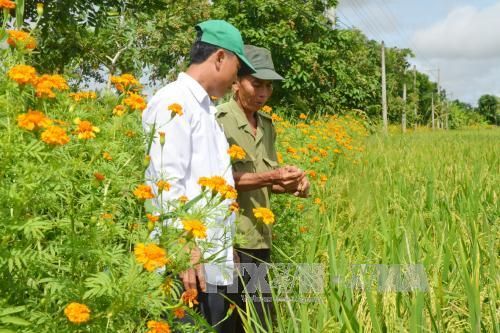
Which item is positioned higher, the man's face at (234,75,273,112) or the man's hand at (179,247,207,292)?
the man's face at (234,75,273,112)

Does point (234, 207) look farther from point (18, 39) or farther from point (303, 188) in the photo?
point (303, 188)

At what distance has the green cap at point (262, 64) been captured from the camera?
2271 mm

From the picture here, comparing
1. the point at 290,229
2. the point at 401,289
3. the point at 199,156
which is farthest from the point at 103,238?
the point at 290,229

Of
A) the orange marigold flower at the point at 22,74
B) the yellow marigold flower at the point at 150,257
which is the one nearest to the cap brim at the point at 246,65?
the orange marigold flower at the point at 22,74

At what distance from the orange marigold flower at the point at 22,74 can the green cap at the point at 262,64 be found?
1.21 metres

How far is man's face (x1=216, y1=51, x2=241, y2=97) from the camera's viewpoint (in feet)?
6.04

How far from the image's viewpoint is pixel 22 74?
114 cm

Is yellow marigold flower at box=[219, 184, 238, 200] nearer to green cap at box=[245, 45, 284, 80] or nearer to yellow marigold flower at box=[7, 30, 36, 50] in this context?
yellow marigold flower at box=[7, 30, 36, 50]

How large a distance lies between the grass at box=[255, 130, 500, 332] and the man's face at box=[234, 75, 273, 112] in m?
0.65

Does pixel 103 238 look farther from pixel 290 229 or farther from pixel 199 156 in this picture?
pixel 290 229

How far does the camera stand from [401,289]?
1.78m

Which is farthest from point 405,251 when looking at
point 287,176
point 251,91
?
point 251,91

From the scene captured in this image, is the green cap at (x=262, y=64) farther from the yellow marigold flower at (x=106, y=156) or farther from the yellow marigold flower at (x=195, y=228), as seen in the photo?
the yellow marigold flower at (x=195, y=228)

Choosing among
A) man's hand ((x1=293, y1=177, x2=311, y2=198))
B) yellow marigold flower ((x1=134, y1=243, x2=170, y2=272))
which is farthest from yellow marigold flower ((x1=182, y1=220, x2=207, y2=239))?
man's hand ((x1=293, y1=177, x2=311, y2=198))
